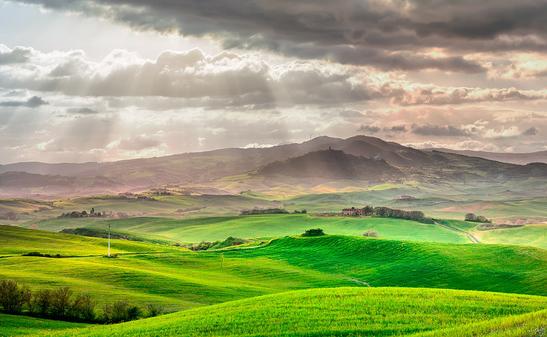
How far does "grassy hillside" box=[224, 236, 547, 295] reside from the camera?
330ft

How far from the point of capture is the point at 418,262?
119m

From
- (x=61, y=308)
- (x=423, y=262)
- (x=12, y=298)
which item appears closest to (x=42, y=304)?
(x=61, y=308)

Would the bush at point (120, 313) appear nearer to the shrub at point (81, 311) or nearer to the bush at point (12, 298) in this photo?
the shrub at point (81, 311)

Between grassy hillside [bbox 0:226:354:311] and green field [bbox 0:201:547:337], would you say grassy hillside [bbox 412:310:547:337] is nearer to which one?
green field [bbox 0:201:547:337]

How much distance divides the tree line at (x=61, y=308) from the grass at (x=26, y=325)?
302 centimetres

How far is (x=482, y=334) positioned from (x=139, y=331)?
944 inches

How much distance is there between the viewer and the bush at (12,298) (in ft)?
221

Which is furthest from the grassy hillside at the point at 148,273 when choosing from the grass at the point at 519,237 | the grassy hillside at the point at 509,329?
the grass at the point at 519,237

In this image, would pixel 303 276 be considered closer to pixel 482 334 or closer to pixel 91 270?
pixel 91 270

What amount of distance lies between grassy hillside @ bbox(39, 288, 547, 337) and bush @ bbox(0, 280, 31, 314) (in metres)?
24.6

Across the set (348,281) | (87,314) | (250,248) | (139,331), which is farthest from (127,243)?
(139,331)

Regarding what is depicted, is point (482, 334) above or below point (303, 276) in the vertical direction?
above

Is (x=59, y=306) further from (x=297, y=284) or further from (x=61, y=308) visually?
(x=297, y=284)

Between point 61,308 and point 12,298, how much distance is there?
590 cm
